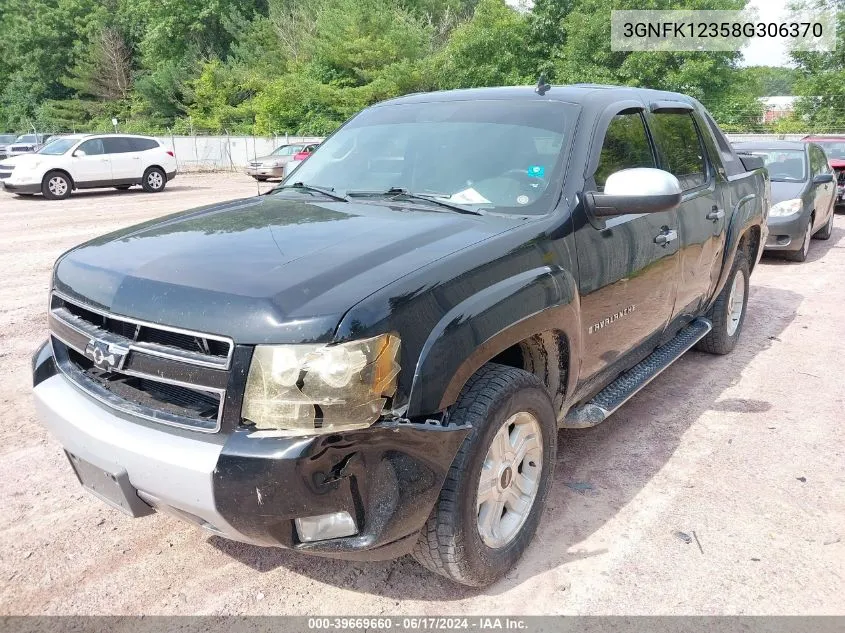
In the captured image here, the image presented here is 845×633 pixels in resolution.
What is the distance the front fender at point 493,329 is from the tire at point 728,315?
8.59 feet

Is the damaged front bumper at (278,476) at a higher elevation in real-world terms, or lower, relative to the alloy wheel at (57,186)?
lower

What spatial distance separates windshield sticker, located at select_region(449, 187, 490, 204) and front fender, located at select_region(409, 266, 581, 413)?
520 mm

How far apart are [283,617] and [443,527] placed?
710mm

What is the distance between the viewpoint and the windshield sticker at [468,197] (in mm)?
3105

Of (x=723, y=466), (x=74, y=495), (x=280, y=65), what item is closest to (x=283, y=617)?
(x=74, y=495)

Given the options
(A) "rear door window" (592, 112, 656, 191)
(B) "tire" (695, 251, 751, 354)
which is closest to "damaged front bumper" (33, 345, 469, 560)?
(A) "rear door window" (592, 112, 656, 191)

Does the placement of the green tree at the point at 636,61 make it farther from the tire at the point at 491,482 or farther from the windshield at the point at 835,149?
the tire at the point at 491,482

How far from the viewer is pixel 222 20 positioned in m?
53.6

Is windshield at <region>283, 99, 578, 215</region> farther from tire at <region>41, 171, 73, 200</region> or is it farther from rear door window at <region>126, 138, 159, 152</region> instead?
rear door window at <region>126, 138, 159, 152</region>

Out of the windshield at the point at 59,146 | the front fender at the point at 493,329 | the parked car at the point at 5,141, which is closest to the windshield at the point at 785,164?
the front fender at the point at 493,329

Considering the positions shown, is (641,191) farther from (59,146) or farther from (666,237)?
(59,146)

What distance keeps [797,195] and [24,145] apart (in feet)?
96.1

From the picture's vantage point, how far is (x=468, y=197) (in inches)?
124

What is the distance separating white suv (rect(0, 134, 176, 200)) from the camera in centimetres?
1723
